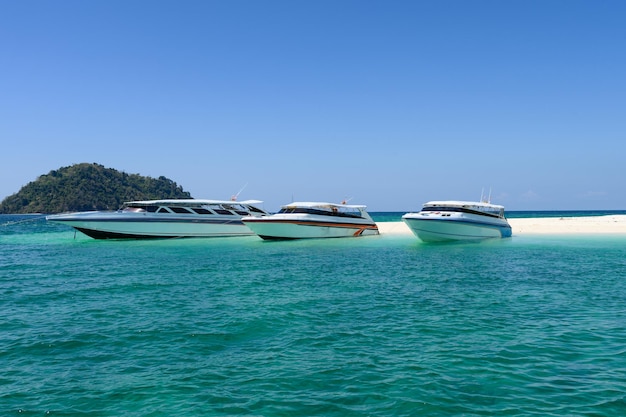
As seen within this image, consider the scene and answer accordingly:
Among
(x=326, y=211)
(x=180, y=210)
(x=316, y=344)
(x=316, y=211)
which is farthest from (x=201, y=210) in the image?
(x=316, y=344)

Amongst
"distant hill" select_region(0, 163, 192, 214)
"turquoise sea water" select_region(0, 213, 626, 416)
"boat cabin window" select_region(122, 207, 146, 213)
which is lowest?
"turquoise sea water" select_region(0, 213, 626, 416)

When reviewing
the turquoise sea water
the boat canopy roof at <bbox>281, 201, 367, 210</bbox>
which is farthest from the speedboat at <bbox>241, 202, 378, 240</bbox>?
the turquoise sea water

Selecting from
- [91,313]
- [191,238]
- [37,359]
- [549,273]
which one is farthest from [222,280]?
[191,238]

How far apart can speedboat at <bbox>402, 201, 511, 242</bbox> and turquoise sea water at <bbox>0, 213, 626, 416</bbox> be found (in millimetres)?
15465

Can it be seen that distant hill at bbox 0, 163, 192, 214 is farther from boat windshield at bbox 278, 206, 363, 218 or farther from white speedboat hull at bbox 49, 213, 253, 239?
boat windshield at bbox 278, 206, 363, 218

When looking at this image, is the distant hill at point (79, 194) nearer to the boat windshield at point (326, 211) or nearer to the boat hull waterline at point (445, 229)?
the boat windshield at point (326, 211)

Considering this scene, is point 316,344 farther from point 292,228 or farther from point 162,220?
point 162,220

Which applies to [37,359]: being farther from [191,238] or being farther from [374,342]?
[191,238]

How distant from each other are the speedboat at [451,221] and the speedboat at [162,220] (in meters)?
20.2

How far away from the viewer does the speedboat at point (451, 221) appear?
3547 cm

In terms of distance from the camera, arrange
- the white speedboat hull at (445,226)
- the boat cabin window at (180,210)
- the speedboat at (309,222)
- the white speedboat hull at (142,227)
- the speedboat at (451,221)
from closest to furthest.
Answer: the white speedboat hull at (445,226), the speedboat at (451,221), the speedboat at (309,222), the white speedboat hull at (142,227), the boat cabin window at (180,210)

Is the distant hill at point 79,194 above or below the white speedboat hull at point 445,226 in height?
above

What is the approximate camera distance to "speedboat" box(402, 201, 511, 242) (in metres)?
35.5

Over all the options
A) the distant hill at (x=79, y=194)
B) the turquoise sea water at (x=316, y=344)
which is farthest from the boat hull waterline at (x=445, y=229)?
the distant hill at (x=79, y=194)
